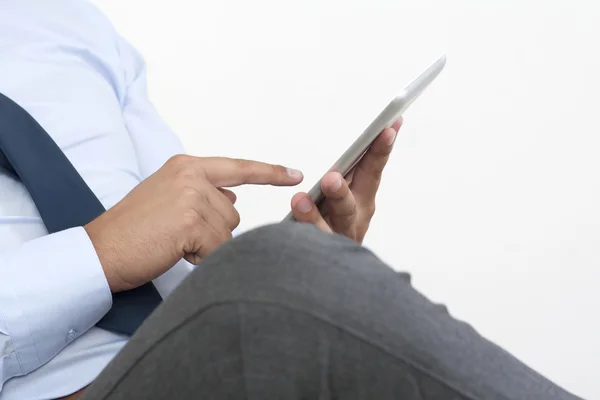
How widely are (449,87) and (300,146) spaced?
306 mm

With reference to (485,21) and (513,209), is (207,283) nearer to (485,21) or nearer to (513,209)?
(513,209)

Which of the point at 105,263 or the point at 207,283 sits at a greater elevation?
the point at 207,283

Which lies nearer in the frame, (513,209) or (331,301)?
(331,301)

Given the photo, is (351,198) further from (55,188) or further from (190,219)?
(55,188)

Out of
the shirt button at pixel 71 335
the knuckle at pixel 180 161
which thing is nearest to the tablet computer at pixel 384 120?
the knuckle at pixel 180 161

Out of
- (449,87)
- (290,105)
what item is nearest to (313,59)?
(290,105)

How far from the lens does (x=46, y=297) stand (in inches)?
26.0

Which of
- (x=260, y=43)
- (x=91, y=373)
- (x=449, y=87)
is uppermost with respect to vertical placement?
(x=449, y=87)

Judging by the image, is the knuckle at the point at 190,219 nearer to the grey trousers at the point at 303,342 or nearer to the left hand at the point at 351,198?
the left hand at the point at 351,198

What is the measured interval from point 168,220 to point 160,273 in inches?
2.2

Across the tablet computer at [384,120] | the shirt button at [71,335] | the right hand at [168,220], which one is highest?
the tablet computer at [384,120]

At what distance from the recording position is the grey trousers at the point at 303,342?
1.35 feet

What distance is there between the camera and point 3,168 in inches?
29.9

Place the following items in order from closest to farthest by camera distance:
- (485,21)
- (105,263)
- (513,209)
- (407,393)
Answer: (407,393)
(105,263)
(513,209)
(485,21)
